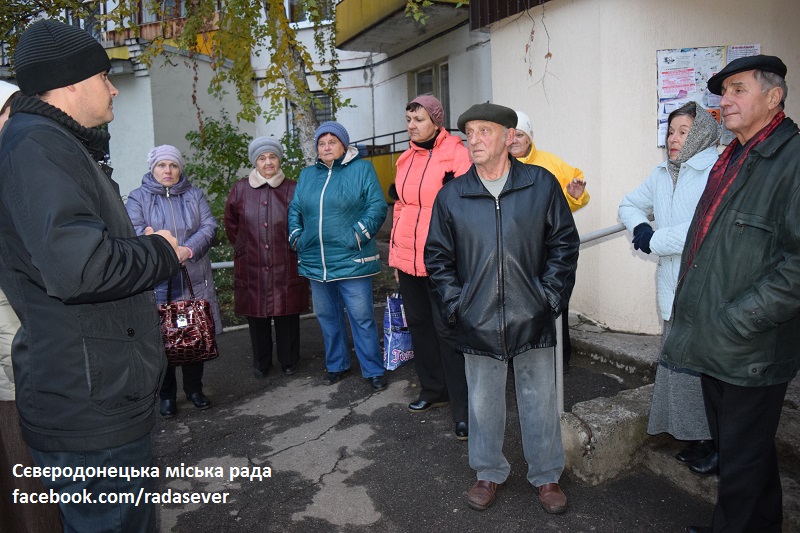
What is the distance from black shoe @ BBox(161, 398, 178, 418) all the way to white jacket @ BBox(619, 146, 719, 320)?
3239 mm

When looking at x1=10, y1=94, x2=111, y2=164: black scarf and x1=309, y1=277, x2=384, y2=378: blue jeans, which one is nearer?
x1=10, y1=94, x2=111, y2=164: black scarf

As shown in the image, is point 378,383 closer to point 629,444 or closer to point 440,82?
point 629,444

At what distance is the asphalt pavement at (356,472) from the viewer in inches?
118

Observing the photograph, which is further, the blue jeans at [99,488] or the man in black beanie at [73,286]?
the blue jeans at [99,488]

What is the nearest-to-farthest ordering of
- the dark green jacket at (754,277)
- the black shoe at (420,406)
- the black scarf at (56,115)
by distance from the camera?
the black scarf at (56,115) < the dark green jacket at (754,277) < the black shoe at (420,406)

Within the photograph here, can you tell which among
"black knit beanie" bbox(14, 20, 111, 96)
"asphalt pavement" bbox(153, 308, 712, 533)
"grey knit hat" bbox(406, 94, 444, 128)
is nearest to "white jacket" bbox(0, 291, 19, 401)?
"black knit beanie" bbox(14, 20, 111, 96)

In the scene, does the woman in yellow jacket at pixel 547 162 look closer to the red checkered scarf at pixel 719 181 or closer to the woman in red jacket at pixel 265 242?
the red checkered scarf at pixel 719 181

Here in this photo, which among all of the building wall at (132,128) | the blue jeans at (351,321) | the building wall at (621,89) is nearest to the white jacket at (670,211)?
the building wall at (621,89)

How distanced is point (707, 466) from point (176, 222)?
143 inches

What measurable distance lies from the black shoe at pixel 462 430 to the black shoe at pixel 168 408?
6.69ft

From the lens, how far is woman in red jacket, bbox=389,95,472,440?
3881mm

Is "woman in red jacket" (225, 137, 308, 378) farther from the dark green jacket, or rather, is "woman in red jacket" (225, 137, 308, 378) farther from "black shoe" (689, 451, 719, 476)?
the dark green jacket

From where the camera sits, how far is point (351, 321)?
16.0ft

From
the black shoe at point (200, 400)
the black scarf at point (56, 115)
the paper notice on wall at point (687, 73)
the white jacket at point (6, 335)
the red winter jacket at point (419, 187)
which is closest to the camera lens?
the black scarf at point (56, 115)
